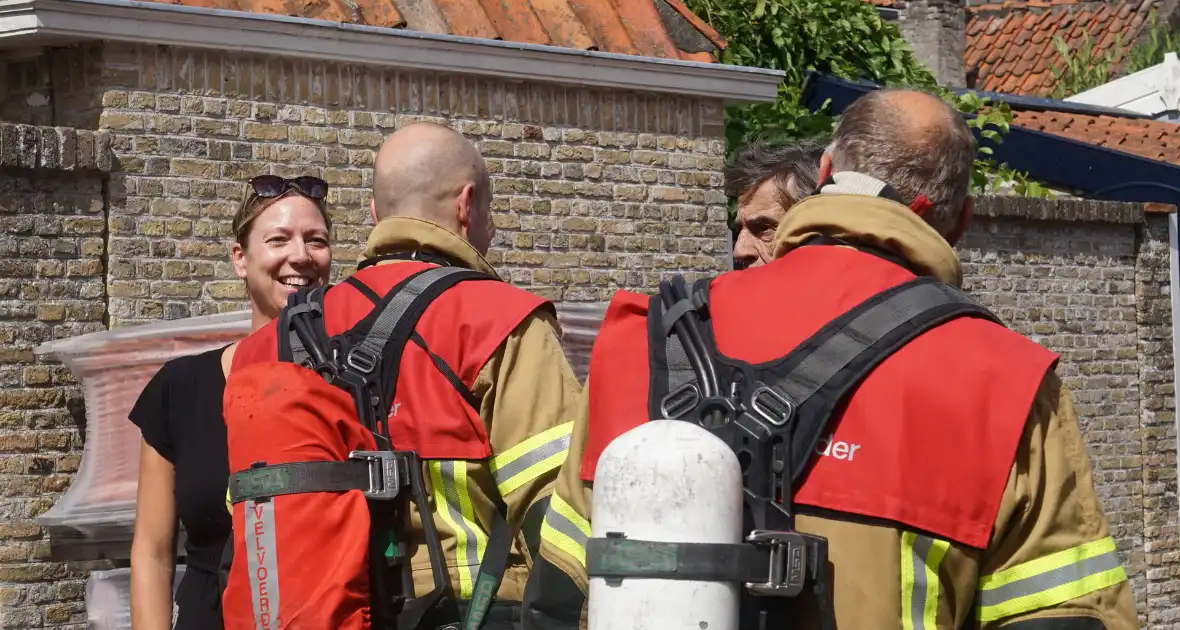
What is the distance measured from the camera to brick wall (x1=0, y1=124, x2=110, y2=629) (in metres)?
5.51

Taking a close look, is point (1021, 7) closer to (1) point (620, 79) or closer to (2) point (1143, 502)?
(2) point (1143, 502)

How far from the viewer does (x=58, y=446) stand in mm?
5621

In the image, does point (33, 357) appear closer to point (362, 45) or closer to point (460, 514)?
point (362, 45)

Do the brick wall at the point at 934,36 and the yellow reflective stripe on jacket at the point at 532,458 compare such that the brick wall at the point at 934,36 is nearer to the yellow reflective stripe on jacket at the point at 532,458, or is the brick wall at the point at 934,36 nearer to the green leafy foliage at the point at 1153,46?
the green leafy foliage at the point at 1153,46

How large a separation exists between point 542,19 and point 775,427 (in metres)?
5.34

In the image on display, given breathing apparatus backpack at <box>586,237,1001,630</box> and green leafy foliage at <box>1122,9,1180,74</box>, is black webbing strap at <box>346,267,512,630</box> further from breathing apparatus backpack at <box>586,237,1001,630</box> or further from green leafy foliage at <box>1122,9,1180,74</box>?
green leafy foliage at <box>1122,9,1180,74</box>

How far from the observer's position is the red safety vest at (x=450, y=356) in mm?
3059

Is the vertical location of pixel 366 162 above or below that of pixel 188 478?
above

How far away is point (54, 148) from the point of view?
5695mm

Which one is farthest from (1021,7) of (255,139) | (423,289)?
(423,289)

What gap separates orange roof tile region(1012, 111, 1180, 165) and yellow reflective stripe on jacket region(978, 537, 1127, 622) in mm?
13198

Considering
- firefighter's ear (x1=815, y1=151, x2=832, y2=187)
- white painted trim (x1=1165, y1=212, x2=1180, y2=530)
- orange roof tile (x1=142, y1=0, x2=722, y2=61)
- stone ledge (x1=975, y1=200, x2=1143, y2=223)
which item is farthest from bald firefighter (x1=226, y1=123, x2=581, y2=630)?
white painted trim (x1=1165, y1=212, x2=1180, y2=530)

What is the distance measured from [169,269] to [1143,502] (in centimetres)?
733

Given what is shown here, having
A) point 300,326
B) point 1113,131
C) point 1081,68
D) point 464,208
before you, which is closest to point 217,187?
point 464,208
